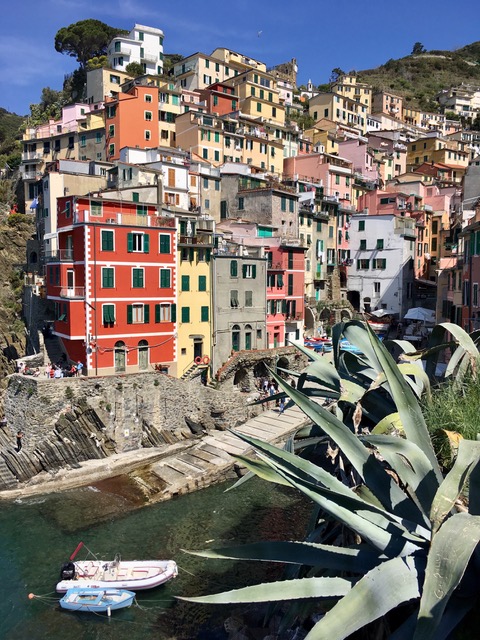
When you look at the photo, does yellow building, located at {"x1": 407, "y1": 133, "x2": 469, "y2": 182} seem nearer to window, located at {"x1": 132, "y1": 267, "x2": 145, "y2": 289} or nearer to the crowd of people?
window, located at {"x1": 132, "y1": 267, "x2": 145, "y2": 289}

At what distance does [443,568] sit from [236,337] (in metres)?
36.5

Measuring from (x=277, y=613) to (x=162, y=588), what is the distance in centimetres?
829

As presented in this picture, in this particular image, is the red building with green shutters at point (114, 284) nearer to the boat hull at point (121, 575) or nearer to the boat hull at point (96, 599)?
the boat hull at point (121, 575)

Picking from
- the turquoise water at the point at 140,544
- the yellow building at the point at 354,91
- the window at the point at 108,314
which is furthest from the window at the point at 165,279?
the yellow building at the point at 354,91

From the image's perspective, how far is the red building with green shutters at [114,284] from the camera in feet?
108

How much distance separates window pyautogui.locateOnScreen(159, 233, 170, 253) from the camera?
36.1m

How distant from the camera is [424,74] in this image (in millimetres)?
152125

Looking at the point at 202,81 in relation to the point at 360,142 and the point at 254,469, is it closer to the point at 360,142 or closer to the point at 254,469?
the point at 360,142

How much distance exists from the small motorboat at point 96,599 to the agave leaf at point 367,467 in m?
15.7

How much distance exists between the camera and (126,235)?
112 feet

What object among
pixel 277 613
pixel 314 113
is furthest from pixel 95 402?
pixel 314 113

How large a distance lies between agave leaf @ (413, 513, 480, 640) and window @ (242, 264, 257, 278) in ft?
121

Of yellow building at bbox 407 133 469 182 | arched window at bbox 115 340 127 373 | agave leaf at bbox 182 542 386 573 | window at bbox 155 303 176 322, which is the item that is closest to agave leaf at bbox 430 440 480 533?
agave leaf at bbox 182 542 386 573

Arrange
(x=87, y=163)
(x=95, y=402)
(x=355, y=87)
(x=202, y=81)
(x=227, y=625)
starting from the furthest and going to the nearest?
(x=355, y=87) → (x=202, y=81) → (x=87, y=163) → (x=95, y=402) → (x=227, y=625)
